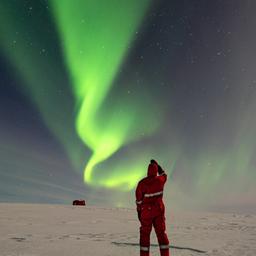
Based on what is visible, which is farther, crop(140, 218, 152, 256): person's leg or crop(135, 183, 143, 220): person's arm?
crop(135, 183, 143, 220): person's arm

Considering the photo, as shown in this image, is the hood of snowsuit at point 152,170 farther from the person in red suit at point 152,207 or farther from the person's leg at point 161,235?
the person's leg at point 161,235

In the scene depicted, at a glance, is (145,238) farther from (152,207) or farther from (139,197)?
(139,197)

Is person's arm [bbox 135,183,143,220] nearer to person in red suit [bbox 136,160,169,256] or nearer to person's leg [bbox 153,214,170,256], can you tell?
person in red suit [bbox 136,160,169,256]

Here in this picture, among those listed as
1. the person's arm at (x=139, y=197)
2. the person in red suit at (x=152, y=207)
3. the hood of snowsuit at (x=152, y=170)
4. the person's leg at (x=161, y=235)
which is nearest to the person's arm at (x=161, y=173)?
the person in red suit at (x=152, y=207)

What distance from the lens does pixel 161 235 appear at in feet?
24.7

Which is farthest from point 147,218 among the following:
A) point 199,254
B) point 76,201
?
point 76,201

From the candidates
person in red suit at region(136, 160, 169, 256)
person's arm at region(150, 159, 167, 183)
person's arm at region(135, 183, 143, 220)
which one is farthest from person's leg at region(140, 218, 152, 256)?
person's arm at region(150, 159, 167, 183)

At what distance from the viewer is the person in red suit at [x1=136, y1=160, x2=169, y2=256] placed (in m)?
7.50

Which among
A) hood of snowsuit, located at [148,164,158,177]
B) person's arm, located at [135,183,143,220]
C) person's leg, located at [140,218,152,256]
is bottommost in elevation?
person's leg, located at [140,218,152,256]

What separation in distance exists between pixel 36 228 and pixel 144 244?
22.9 ft

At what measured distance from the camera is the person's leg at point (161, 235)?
7469mm

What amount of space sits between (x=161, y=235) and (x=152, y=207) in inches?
22.2

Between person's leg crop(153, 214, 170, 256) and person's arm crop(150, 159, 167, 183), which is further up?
person's arm crop(150, 159, 167, 183)

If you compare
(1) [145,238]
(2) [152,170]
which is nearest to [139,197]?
(2) [152,170]
